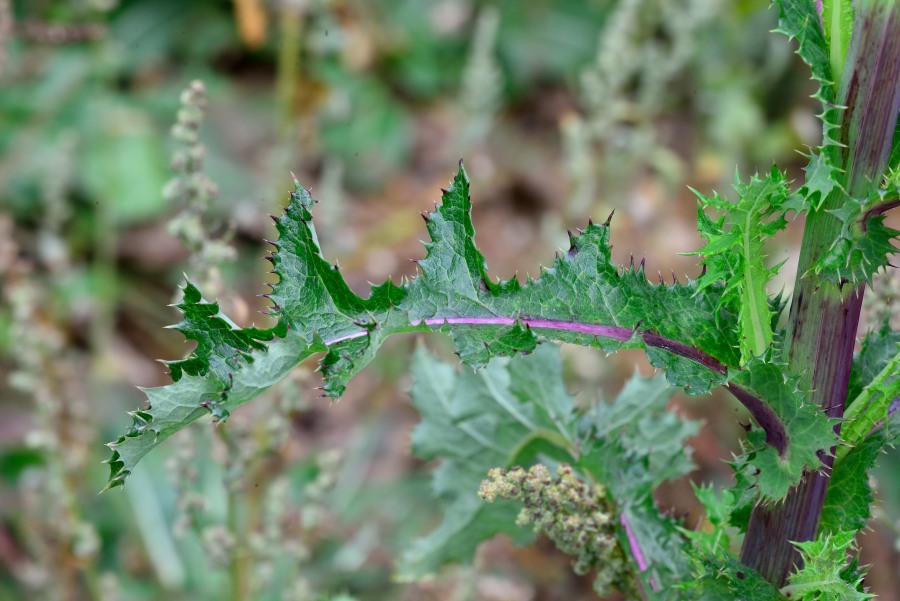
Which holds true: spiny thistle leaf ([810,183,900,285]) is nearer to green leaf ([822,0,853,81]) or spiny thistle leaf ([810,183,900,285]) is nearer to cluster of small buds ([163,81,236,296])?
green leaf ([822,0,853,81])

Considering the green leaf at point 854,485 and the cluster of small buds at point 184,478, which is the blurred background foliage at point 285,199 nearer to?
the cluster of small buds at point 184,478

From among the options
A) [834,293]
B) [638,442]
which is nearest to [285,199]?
[638,442]

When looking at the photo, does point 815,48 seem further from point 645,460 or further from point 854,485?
point 645,460

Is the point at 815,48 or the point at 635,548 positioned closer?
the point at 815,48

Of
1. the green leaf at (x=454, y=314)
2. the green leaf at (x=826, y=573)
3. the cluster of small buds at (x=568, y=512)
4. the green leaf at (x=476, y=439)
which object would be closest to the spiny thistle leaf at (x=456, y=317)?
the green leaf at (x=454, y=314)

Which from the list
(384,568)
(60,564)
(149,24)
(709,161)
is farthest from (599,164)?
(60,564)

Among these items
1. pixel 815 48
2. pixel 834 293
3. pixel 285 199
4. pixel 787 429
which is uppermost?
pixel 285 199

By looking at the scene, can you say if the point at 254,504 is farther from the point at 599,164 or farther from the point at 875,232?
the point at 599,164
